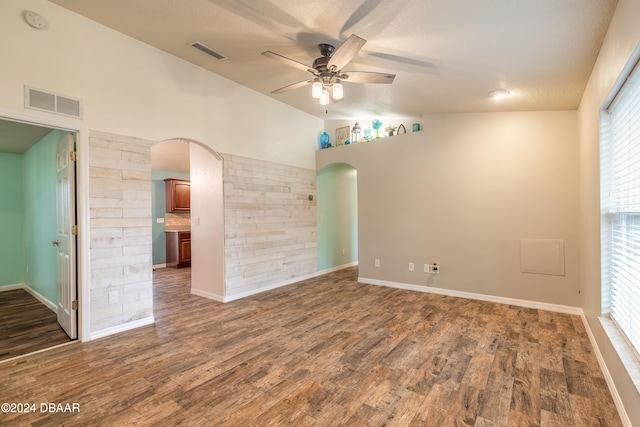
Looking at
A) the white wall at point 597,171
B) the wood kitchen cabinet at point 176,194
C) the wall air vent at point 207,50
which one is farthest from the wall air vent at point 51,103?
the wood kitchen cabinet at point 176,194

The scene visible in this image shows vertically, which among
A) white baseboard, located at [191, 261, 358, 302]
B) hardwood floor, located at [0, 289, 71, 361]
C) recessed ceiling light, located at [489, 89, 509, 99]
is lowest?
hardwood floor, located at [0, 289, 71, 361]

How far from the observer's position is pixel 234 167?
170 inches

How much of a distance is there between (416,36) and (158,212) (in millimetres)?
7055

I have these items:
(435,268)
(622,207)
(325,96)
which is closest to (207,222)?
(325,96)

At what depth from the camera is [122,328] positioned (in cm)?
314

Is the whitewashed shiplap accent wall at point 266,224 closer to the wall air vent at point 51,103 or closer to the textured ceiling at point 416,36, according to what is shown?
the textured ceiling at point 416,36

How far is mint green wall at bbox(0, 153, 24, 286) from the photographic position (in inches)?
200

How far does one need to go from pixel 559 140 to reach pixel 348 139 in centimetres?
311

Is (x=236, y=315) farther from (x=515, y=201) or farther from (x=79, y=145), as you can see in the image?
(x=515, y=201)

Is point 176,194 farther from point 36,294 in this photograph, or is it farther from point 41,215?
point 36,294

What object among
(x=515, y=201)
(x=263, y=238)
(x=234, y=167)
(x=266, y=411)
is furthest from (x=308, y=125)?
(x=266, y=411)

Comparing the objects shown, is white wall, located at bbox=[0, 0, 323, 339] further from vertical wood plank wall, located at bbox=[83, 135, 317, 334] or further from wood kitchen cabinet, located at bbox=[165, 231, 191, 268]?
wood kitchen cabinet, located at bbox=[165, 231, 191, 268]

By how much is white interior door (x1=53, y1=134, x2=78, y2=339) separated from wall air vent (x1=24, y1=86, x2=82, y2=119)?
0.88 ft

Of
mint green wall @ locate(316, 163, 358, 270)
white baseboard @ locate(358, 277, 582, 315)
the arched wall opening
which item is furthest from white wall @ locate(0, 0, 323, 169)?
white baseboard @ locate(358, 277, 582, 315)
